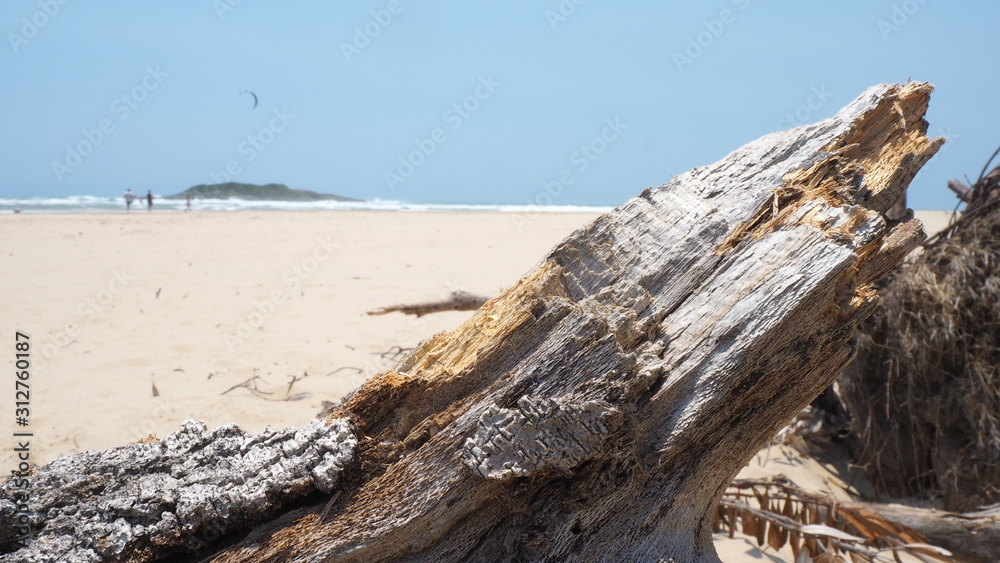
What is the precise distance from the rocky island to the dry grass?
183 feet

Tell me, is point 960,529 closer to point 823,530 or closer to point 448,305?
point 823,530

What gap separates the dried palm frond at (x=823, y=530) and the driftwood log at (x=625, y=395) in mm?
1154

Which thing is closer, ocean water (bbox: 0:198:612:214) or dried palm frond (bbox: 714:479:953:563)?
dried palm frond (bbox: 714:479:953:563)

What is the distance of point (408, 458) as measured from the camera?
1847mm

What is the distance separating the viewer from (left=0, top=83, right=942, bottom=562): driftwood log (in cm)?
173

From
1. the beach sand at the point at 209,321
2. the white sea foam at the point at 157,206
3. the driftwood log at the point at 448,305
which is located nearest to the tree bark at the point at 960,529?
the beach sand at the point at 209,321

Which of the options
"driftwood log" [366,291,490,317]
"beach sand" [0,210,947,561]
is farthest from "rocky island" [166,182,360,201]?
"driftwood log" [366,291,490,317]

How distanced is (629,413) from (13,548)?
5.91 ft

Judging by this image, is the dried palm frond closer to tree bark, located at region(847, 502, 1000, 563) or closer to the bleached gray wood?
tree bark, located at region(847, 502, 1000, 563)

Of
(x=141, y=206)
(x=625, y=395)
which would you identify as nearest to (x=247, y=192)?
(x=141, y=206)

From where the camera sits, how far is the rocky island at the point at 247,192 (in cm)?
5553

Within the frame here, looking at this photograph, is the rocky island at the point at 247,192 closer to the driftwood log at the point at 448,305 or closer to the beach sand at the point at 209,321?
the beach sand at the point at 209,321

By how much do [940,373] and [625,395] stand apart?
354cm

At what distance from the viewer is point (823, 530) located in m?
2.68
